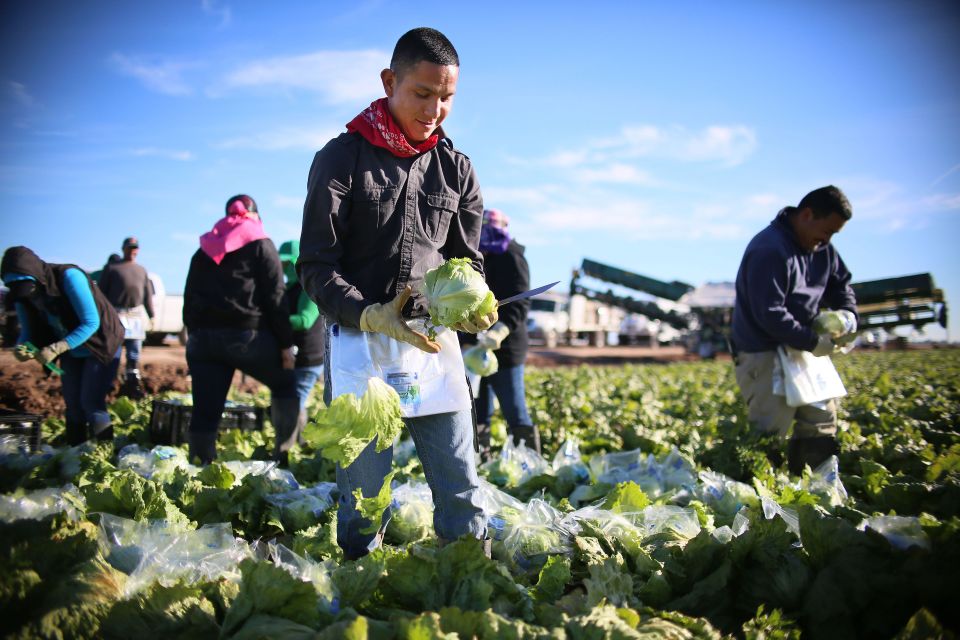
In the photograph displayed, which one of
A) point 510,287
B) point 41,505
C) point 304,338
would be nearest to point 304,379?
point 304,338

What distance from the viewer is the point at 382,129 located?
7.23ft

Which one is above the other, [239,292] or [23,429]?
[239,292]

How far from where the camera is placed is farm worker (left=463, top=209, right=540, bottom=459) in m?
4.75

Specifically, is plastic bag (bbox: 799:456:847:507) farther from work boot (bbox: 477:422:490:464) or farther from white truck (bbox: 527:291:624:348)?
white truck (bbox: 527:291:624:348)

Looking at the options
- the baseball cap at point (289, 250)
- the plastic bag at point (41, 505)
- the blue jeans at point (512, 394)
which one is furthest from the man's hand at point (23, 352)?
the blue jeans at point (512, 394)

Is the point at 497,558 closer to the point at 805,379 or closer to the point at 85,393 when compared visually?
the point at 805,379

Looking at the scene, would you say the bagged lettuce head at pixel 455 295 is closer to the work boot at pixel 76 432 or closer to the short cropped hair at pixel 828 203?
the short cropped hair at pixel 828 203

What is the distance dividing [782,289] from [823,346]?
441 mm

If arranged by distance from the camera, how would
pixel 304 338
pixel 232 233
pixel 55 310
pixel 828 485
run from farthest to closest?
pixel 304 338
pixel 55 310
pixel 232 233
pixel 828 485

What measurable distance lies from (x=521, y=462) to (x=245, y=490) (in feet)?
5.46

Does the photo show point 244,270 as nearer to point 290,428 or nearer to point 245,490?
point 290,428

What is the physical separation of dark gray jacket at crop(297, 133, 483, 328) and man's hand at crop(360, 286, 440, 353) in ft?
0.15

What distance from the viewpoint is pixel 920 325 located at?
787 inches

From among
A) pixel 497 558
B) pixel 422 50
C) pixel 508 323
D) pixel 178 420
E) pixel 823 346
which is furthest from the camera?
pixel 508 323
